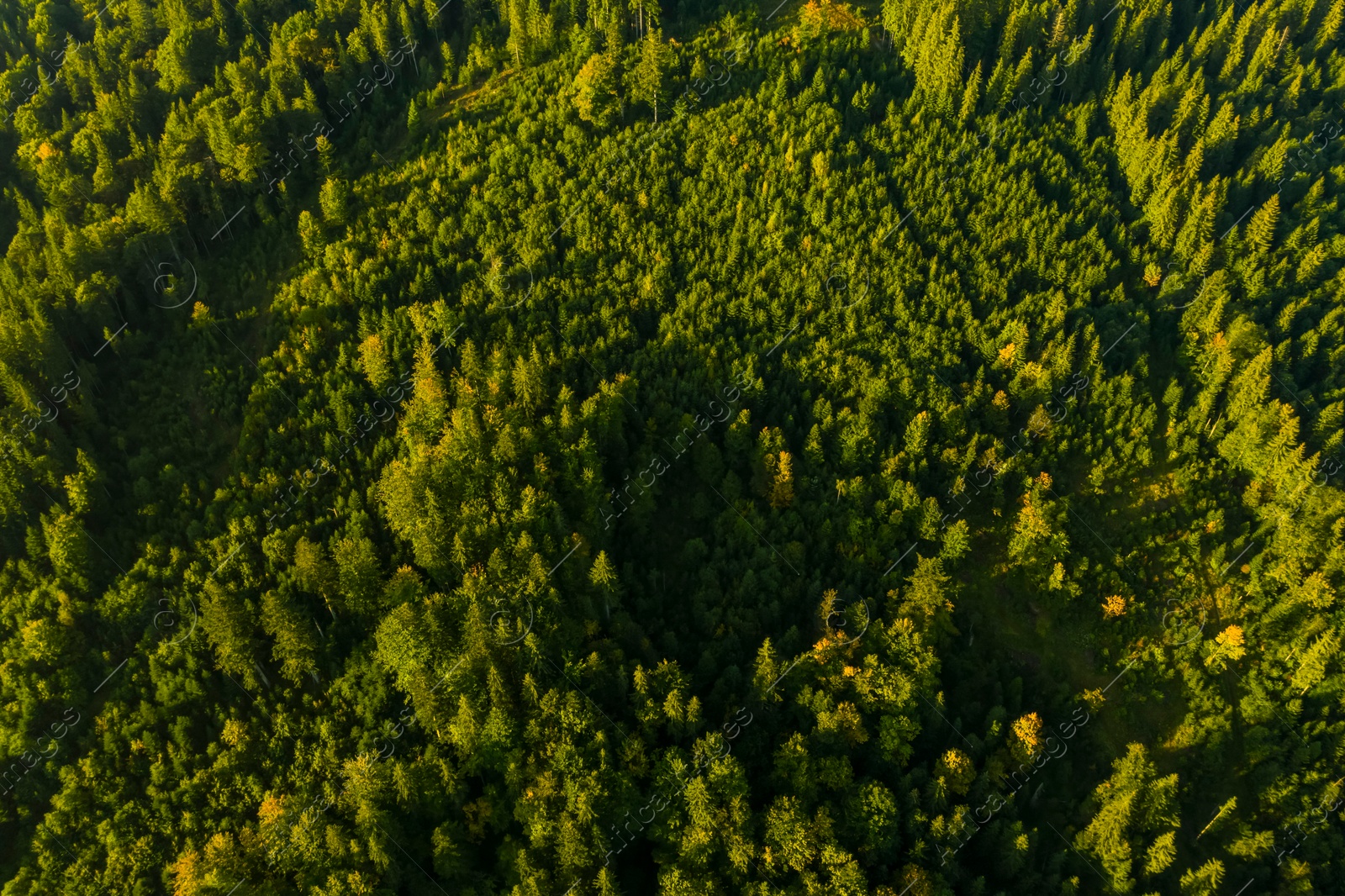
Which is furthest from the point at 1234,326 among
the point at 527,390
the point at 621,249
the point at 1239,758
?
the point at 527,390

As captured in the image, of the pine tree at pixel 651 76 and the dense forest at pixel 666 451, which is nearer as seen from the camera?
the dense forest at pixel 666 451

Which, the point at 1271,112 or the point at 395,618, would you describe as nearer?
the point at 395,618

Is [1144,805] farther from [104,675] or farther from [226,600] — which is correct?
[104,675]

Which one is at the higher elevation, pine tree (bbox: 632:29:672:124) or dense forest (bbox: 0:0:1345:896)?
pine tree (bbox: 632:29:672:124)

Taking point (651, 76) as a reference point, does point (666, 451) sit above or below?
below

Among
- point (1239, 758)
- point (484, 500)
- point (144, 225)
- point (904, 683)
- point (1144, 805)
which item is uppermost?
point (144, 225)

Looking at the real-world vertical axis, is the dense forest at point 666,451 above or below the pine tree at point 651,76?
below

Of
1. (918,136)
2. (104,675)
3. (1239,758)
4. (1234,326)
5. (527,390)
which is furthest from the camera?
(918,136)

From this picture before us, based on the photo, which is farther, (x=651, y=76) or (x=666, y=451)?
(x=651, y=76)
